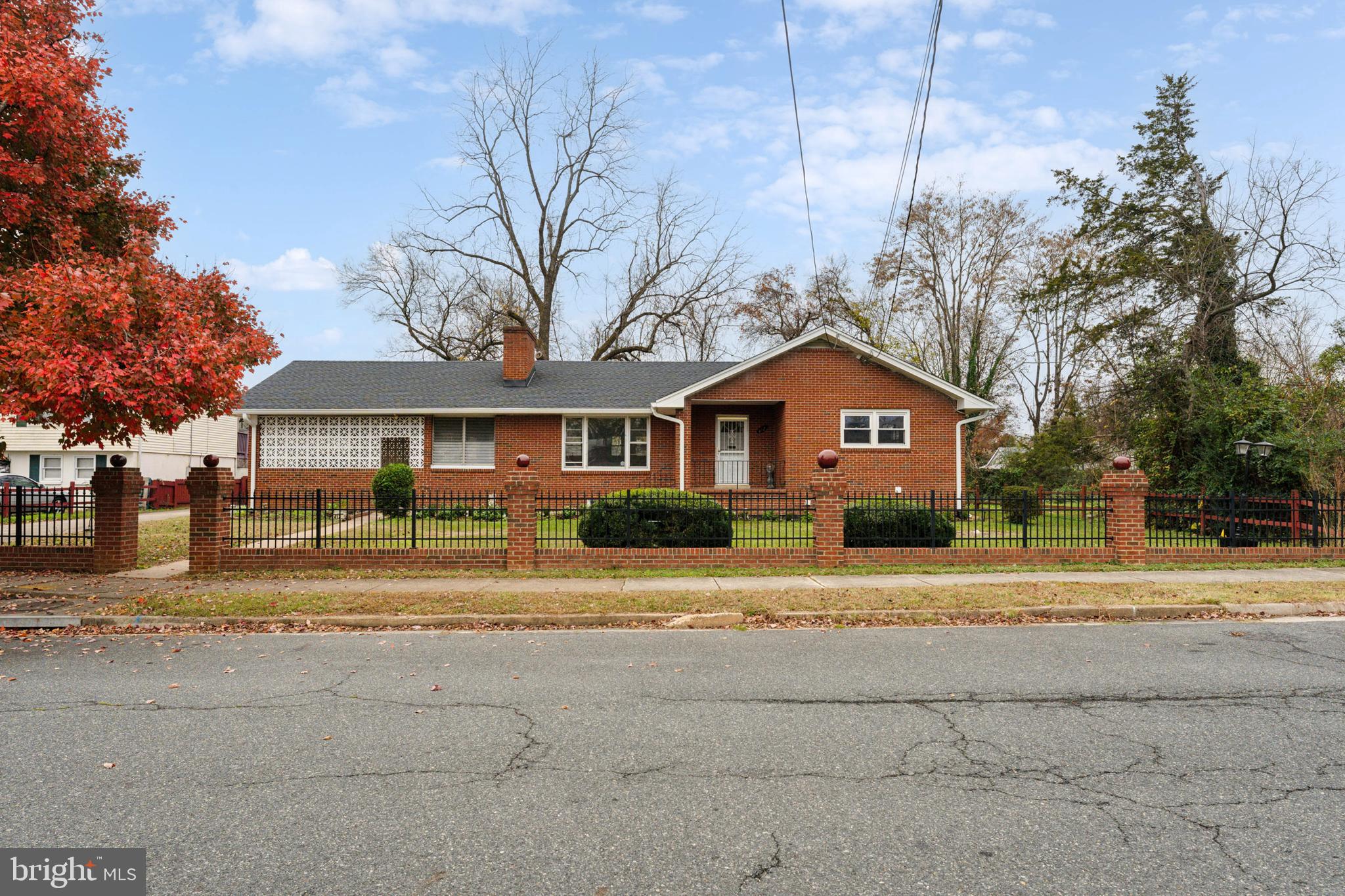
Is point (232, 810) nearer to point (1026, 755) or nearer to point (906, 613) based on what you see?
point (1026, 755)

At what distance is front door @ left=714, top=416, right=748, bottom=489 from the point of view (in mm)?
23484

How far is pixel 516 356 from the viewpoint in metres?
25.2

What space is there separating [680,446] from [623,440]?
2.13 m

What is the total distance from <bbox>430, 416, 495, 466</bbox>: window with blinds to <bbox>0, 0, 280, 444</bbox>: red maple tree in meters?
11.8

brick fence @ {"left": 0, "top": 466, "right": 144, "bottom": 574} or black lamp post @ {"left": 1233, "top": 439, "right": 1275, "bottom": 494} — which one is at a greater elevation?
black lamp post @ {"left": 1233, "top": 439, "right": 1275, "bottom": 494}

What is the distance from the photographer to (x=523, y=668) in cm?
679

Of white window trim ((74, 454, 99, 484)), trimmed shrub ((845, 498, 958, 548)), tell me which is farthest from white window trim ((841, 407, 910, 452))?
white window trim ((74, 454, 99, 484))

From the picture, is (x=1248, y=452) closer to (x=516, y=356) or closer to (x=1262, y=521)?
(x=1262, y=521)

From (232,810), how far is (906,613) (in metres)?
7.18

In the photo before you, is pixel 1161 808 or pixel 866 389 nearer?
pixel 1161 808

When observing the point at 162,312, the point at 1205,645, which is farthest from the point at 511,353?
the point at 1205,645

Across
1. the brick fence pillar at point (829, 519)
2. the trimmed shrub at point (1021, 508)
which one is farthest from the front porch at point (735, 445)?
the brick fence pillar at point (829, 519)

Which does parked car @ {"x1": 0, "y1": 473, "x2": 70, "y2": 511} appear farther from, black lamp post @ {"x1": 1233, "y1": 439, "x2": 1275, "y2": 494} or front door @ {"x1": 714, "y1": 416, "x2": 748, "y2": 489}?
black lamp post @ {"x1": 1233, "y1": 439, "x2": 1275, "y2": 494}

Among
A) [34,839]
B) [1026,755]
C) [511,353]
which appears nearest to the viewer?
[34,839]
